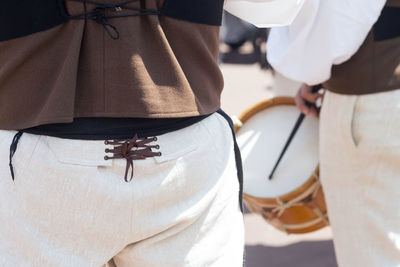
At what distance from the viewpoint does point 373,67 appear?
6.59 ft

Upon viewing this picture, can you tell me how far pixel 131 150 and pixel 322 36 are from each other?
0.88 meters

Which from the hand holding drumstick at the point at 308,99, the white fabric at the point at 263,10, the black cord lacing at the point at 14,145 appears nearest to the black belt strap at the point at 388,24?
the white fabric at the point at 263,10

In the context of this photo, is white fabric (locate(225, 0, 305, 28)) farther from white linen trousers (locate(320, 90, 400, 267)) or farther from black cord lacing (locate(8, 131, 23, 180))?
black cord lacing (locate(8, 131, 23, 180))

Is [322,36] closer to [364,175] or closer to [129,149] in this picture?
[364,175]

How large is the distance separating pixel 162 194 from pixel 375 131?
0.83 m

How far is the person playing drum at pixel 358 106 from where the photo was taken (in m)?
1.99

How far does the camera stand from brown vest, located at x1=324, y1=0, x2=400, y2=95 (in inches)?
78.4

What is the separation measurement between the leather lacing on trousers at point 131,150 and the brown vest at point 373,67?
33.6 inches

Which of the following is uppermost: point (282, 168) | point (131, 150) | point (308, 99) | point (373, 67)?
point (131, 150)

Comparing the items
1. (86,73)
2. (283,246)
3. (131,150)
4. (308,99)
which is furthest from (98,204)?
(283,246)

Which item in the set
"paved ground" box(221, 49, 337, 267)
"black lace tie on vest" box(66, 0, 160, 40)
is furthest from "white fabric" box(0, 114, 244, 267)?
"paved ground" box(221, 49, 337, 267)

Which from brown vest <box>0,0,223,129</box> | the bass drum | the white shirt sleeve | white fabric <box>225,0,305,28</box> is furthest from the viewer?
the bass drum

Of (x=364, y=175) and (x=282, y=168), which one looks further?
(x=282, y=168)

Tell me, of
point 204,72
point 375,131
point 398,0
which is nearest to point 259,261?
point 375,131
